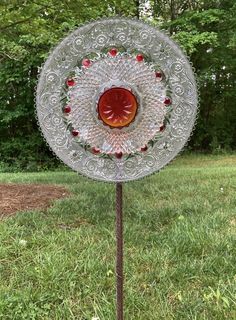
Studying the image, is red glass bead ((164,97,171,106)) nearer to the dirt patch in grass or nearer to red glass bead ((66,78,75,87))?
red glass bead ((66,78,75,87))

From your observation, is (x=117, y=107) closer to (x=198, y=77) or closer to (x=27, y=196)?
(x=27, y=196)

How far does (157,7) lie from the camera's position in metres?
15.8

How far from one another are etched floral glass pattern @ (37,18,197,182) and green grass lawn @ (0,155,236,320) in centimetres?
103

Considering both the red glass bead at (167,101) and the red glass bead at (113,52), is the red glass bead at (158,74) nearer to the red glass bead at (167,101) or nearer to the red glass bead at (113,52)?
the red glass bead at (167,101)

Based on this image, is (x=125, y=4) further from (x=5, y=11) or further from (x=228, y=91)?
(x=228, y=91)

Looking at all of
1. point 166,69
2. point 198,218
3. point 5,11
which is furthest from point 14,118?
point 166,69

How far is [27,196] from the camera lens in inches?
223

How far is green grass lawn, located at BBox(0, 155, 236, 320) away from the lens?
2.84m

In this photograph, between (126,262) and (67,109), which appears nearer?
(67,109)

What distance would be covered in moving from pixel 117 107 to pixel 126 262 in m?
1.59

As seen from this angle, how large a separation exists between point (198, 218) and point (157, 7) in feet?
42.2

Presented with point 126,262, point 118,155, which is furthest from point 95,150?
point 126,262

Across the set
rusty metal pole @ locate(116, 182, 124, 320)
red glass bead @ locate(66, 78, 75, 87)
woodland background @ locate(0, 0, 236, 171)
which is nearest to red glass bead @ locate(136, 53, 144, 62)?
red glass bead @ locate(66, 78, 75, 87)

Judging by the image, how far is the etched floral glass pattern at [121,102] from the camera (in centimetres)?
225
